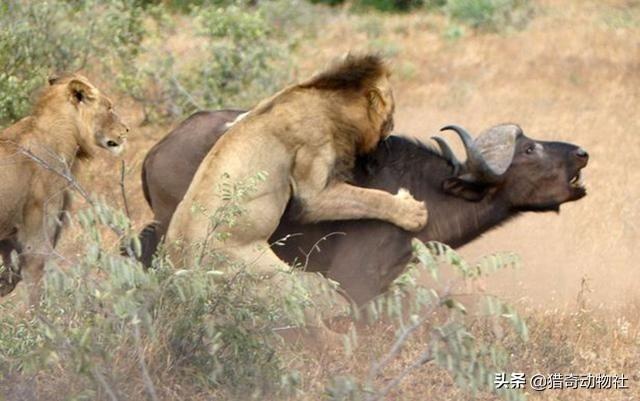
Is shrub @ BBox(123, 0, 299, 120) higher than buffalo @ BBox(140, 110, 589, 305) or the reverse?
the reverse

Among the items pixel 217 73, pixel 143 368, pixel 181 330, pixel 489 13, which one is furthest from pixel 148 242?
pixel 489 13

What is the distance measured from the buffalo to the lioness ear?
544mm

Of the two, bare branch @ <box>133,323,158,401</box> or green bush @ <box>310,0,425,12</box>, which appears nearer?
bare branch @ <box>133,323,158,401</box>

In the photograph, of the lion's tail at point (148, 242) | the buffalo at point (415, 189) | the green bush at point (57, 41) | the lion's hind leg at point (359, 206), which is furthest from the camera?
the green bush at point (57, 41)

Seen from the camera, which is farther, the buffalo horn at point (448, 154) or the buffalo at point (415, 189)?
the buffalo horn at point (448, 154)

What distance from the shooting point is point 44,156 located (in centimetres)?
705

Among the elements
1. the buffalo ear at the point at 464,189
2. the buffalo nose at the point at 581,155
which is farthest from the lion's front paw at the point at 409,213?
the buffalo nose at the point at 581,155

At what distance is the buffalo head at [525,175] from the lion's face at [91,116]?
178 cm

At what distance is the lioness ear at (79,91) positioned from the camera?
7125 millimetres

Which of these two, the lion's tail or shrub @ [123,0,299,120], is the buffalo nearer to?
the lion's tail

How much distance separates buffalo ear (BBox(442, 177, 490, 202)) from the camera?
716 cm

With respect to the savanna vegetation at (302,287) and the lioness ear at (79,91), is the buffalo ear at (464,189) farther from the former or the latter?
the lioness ear at (79,91)

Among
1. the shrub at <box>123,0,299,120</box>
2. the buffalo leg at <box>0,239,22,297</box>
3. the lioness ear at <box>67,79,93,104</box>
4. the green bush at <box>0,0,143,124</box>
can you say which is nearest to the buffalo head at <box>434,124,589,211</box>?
the lioness ear at <box>67,79,93,104</box>

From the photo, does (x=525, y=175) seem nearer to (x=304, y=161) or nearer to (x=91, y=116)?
(x=304, y=161)
